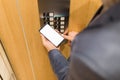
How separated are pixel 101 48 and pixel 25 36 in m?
0.51

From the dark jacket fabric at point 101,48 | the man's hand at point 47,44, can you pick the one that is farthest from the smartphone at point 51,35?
the dark jacket fabric at point 101,48

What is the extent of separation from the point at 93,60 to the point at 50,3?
17.5 inches

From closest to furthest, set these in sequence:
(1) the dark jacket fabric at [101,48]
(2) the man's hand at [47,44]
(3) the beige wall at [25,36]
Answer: (1) the dark jacket fabric at [101,48] < (3) the beige wall at [25,36] < (2) the man's hand at [47,44]

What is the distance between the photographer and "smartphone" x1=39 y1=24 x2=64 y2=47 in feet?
2.60

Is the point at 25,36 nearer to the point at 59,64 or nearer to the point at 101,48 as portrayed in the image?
the point at 59,64

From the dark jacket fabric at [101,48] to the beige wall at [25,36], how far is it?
330 mm

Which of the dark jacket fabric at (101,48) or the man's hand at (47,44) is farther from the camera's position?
the man's hand at (47,44)

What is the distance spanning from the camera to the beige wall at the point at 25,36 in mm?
696

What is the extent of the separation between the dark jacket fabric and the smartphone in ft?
1.32

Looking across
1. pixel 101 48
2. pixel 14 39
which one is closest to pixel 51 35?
pixel 14 39

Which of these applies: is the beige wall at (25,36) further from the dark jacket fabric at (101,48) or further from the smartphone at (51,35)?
the dark jacket fabric at (101,48)

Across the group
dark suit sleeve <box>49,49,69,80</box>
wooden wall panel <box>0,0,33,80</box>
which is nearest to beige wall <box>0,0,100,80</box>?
wooden wall panel <box>0,0,33,80</box>

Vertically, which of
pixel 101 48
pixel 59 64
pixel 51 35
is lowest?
pixel 59 64

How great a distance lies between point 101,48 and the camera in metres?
0.36
